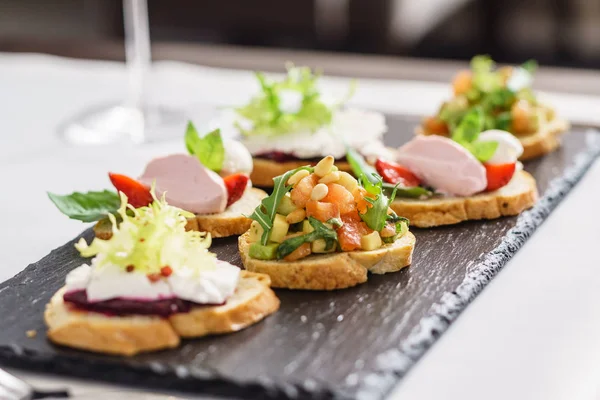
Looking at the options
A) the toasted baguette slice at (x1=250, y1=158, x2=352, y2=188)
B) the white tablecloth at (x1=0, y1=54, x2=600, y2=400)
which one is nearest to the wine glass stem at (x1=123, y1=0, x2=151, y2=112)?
the white tablecloth at (x1=0, y1=54, x2=600, y2=400)

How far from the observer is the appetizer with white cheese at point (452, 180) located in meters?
3.70

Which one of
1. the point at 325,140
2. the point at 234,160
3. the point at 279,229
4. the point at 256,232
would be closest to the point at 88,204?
the point at 234,160

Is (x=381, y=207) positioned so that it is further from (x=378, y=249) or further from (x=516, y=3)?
(x=516, y=3)

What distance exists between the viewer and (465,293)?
3.04m

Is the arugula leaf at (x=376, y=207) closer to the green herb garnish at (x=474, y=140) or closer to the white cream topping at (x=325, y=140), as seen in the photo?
the green herb garnish at (x=474, y=140)

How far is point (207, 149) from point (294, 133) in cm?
67

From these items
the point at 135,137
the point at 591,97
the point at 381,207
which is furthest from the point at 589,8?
the point at 381,207

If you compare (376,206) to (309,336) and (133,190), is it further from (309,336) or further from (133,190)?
(133,190)

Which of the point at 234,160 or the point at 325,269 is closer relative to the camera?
the point at 325,269

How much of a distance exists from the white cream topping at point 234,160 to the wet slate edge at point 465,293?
40.7 inches

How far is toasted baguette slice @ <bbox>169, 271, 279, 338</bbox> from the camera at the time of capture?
2.68 m

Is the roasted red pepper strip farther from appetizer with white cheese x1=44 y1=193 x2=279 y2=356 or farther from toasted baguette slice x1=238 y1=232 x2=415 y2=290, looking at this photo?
appetizer with white cheese x1=44 y1=193 x2=279 y2=356

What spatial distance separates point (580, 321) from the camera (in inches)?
117

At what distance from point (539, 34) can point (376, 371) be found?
Result: 20.2 feet
